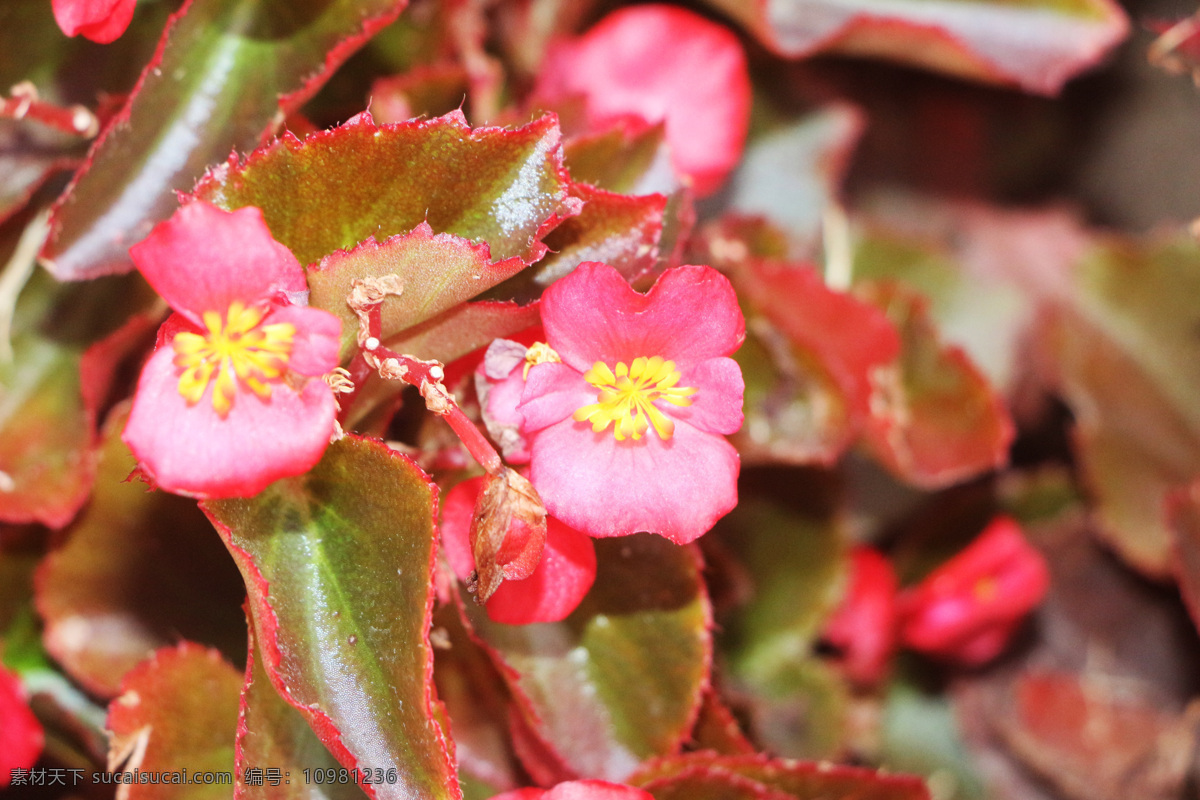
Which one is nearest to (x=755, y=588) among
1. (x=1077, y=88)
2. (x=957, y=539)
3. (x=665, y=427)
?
(x=957, y=539)

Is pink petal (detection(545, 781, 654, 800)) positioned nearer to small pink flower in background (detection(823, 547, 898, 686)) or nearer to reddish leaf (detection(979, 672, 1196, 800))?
small pink flower in background (detection(823, 547, 898, 686))

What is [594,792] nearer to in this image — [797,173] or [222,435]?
[222,435]

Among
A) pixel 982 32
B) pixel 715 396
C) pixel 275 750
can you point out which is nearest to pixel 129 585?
pixel 275 750

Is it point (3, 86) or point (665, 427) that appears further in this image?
point (3, 86)

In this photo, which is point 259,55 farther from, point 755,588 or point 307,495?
point 755,588

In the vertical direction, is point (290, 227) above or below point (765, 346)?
above

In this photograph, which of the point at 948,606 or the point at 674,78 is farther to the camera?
the point at 948,606

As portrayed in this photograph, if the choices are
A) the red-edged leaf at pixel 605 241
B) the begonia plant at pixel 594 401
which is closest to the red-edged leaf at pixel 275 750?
the begonia plant at pixel 594 401
